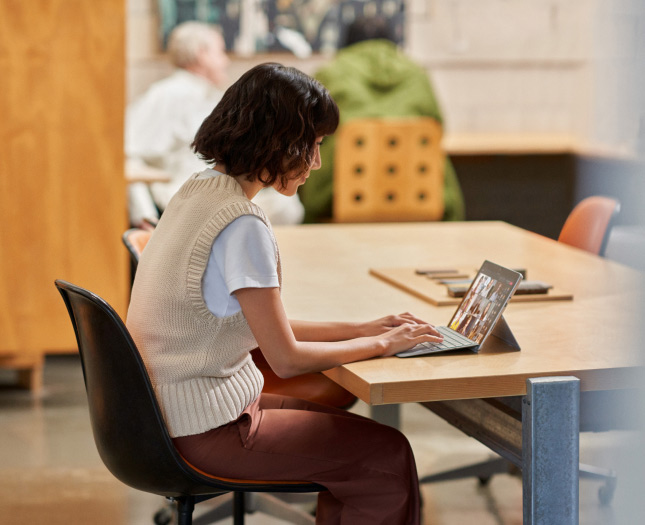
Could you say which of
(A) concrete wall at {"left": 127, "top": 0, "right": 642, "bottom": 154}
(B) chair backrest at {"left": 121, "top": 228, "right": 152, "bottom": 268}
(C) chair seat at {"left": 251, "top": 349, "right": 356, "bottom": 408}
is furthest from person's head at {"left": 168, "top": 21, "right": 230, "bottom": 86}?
(C) chair seat at {"left": 251, "top": 349, "right": 356, "bottom": 408}

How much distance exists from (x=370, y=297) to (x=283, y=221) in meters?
2.76

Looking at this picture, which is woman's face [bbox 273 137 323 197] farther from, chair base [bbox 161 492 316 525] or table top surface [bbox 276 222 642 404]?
chair base [bbox 161 492 316 525]

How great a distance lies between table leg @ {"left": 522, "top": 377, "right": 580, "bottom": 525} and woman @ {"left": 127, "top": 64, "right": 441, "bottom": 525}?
0.22m

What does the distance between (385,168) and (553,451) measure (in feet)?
11.1

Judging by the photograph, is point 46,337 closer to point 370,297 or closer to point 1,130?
point 1,130

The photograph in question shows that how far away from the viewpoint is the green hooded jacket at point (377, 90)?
5031mm

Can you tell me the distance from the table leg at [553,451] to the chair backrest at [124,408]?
0.48 metres

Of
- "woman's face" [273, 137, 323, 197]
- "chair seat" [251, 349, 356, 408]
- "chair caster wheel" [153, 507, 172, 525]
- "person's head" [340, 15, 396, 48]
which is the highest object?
"person's head" [340, 15, 396, 48]

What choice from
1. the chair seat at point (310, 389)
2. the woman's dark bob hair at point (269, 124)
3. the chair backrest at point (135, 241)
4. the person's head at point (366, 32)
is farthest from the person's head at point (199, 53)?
the woman's dark bob hair at point (269, 124)

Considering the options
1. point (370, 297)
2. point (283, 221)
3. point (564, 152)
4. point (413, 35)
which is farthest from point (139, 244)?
point (413, 35)

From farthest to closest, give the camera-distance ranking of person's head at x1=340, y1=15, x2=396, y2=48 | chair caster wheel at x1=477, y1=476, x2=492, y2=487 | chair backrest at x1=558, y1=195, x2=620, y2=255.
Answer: person's head at x1=340, y1=15, x2=396, y2=48, chair caster wheel at x1=477, y1=476, x2=492, y2=487, chair backrest at x1=558, y1=195, x2=620, y2=255

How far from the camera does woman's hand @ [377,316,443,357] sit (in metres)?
1.46

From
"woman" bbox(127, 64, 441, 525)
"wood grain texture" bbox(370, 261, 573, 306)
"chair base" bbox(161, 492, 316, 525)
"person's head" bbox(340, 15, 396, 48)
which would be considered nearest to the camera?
"woman" bbox(127, 64, 441, 525)

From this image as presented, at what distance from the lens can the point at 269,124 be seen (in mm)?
1450
